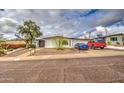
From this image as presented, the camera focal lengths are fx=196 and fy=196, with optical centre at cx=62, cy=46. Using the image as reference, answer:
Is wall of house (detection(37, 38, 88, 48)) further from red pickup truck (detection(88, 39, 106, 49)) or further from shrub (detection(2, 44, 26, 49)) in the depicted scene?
shrub (detection(2, 44, 26, 49))

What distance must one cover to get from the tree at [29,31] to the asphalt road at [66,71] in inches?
24.3

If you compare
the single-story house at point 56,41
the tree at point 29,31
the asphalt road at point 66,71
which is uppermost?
the tree at point 29,31

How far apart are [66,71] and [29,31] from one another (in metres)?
1.46

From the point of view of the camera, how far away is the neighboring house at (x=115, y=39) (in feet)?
16.8

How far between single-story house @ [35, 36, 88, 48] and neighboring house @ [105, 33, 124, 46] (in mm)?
622

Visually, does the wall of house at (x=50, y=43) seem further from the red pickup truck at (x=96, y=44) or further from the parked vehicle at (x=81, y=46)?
the red pickup truck at (x=96, y=44)

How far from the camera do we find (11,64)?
488cm

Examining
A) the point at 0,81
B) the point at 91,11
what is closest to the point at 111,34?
the point at 91,11

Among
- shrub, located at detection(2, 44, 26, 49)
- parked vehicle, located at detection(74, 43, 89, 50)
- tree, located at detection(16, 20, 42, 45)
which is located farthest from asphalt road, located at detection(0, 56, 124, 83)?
tree, located at detection(16, 20, 42, 45)

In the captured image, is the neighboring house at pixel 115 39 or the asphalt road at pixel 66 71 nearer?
the asphalt road at pixel 66 71

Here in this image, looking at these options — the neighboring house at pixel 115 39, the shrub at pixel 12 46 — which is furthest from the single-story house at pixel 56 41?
the neighboring house at pixel 115 39

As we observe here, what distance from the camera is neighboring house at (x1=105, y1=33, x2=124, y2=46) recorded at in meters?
5.12
